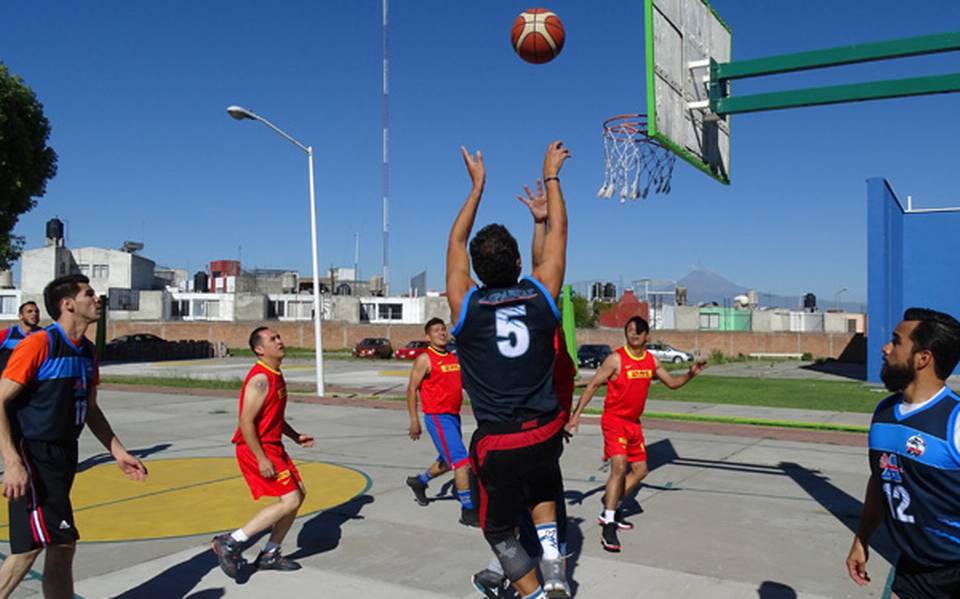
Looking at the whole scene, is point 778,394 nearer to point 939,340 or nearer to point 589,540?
point 589,540

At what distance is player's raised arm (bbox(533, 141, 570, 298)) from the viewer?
4035 mm

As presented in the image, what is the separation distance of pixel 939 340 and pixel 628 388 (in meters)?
4.05

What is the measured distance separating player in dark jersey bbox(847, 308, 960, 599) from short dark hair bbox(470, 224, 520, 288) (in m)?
1.80

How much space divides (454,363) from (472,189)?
4.26m

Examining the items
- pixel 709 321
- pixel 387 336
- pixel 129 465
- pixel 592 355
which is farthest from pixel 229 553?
pixel 709 321

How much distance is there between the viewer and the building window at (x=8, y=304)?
61.1m

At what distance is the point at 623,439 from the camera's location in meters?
7.43

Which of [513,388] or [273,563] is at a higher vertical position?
[513,388]

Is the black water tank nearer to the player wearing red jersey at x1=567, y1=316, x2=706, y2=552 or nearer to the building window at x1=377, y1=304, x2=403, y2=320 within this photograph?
the building window at x1=377, y1=304, x2=403, y2=320

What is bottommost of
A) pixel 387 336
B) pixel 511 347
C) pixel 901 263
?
pixel 387 336

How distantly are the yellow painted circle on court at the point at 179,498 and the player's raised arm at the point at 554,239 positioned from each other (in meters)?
4.90

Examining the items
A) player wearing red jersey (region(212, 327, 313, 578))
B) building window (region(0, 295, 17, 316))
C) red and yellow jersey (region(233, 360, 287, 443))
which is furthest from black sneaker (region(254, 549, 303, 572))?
building window (region(0, 295, 17, 316))

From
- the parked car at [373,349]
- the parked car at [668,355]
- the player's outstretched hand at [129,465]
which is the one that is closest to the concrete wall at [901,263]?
the parked car at [668,355]

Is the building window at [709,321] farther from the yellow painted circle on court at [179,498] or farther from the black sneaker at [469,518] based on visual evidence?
the black sneaker at [469,518]
